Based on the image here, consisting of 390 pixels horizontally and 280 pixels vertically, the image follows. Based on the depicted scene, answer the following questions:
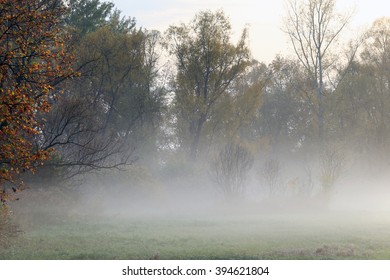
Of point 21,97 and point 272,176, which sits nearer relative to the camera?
point 21,97

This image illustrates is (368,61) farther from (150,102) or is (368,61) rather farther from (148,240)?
(148,240)

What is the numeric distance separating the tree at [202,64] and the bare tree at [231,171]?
9.65 m

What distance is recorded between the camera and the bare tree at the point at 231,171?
1871 inches

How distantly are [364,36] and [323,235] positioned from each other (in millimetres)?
43959

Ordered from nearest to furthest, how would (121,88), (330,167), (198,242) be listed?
(198,242) < (330,167) < (121,88)

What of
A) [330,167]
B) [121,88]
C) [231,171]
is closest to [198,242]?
[231,171]

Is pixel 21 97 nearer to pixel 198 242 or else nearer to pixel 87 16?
pixel 198 242

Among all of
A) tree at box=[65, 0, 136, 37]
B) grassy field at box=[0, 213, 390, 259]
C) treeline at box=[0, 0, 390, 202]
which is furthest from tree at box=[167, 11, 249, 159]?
grassy field at box=[0, 213, 390, 259]

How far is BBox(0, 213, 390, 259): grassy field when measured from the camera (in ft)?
59.8

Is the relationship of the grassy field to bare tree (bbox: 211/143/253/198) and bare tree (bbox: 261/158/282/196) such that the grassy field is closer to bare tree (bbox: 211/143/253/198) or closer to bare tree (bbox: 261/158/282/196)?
bare tree (bbox: 211/143/253/198)

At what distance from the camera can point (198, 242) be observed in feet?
72.8

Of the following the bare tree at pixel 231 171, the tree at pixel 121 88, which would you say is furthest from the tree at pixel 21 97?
the bare tree at pixel 231 171

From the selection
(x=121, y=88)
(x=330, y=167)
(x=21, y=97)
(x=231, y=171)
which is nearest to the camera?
(x=21, y=97)

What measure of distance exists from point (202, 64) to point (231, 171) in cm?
1412
